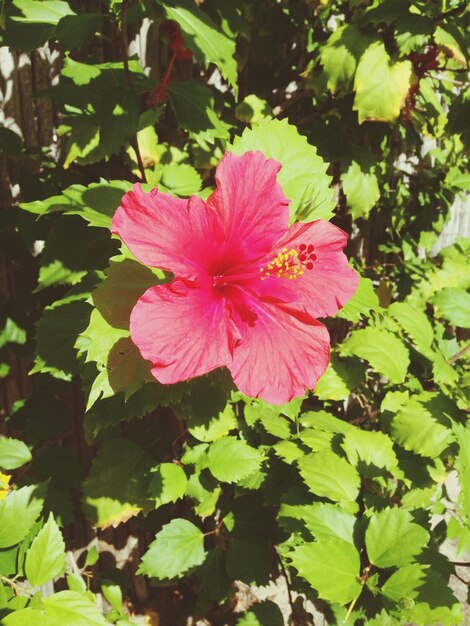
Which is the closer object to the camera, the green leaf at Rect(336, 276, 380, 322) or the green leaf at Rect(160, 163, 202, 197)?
the green leaf at Rect(336, 276, 380, 322)

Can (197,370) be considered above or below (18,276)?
above

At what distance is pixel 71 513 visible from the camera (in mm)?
2062

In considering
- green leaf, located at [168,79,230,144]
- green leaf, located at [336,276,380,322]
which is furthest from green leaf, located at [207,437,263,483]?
green leaf, located at [168,79,230,144]

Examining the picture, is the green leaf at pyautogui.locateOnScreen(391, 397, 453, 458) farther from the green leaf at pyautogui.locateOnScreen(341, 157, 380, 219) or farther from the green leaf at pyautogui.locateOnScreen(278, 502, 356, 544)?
the green leaf at pyautogui.locateOnScreen(341, 157, 380, 219)

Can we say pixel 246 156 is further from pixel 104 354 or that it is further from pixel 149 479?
pixel 149 479

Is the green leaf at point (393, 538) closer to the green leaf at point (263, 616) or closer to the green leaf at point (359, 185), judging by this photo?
the green leaf at point (263, 616)

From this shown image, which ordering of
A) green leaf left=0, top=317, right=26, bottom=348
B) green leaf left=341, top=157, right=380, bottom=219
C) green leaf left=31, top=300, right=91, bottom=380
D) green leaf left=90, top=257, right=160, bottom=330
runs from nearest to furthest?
green leaf left=90, top=257, right=160, bottom=330, green leaf left=31, top=300, right=91, bottom=380, green leaf left=0, top=317, right=26, bottom=348, green leaf left=341, top=157, right=380, bottom=219

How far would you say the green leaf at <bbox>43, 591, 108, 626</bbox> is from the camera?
1.17 metres

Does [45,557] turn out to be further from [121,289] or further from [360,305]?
[360,305]

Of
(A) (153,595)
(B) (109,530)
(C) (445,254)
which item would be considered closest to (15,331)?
(B) (109,530)

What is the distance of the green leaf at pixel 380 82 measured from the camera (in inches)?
74.2

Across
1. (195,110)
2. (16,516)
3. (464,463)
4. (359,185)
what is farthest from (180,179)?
(464,463)

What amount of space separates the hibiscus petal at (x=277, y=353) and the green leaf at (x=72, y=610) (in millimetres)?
676

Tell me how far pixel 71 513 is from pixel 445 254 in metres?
2.21
